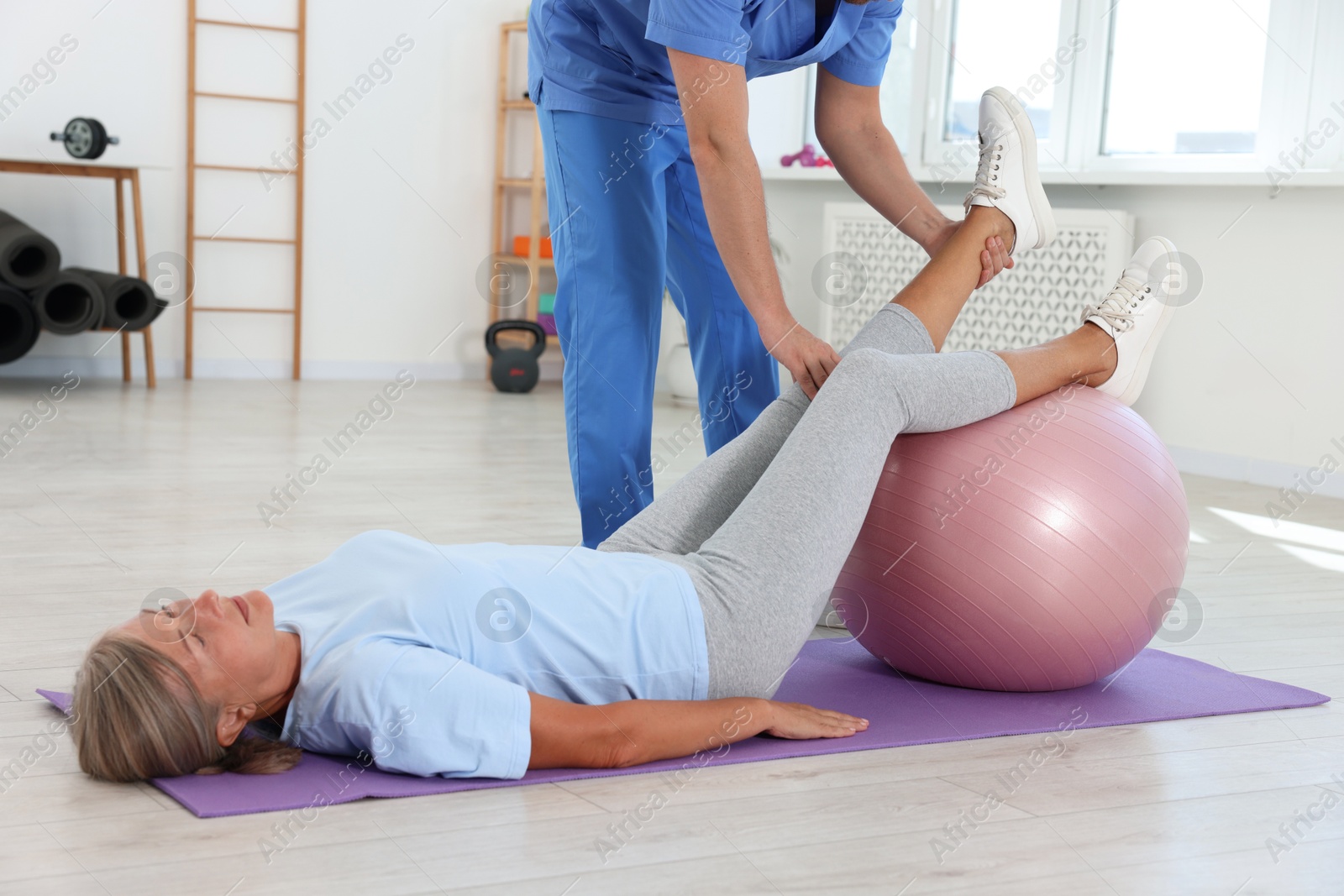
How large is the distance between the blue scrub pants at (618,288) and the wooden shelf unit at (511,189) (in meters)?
3.49

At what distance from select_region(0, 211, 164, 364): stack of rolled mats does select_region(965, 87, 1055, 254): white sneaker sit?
3453mm

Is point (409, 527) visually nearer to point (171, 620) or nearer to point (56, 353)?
point (171, 620)

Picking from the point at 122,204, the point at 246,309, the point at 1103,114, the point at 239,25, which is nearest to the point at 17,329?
the point at 122,204

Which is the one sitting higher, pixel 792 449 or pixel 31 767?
pixel 792 449

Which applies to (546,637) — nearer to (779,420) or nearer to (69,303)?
(779,420)

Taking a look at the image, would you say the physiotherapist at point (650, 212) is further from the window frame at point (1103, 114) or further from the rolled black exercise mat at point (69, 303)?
the rolled black exercise mat at point (69, 303)

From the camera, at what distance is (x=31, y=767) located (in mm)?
1442

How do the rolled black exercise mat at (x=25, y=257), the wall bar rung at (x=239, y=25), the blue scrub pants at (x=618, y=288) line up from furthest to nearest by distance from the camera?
the wall bar rung at (x=239, y=25) → the rolled black exercise mat at (x=25, y=257) → the blue scrub pants at (x=618, y=288)

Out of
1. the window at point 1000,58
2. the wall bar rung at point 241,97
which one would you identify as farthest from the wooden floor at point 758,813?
the wall bar rung at point 241,97

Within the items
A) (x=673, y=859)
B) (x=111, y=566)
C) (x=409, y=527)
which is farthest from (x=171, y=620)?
(x=409, y=527)

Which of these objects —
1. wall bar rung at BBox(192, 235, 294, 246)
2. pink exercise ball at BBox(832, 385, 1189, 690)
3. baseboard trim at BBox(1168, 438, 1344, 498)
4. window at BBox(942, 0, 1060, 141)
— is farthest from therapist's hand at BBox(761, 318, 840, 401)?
wall bar rung at BBox(192, 235, 294, 246)

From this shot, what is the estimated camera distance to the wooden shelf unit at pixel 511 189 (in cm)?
568

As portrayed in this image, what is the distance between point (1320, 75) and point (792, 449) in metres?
2.84

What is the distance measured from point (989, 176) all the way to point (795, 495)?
735mm
